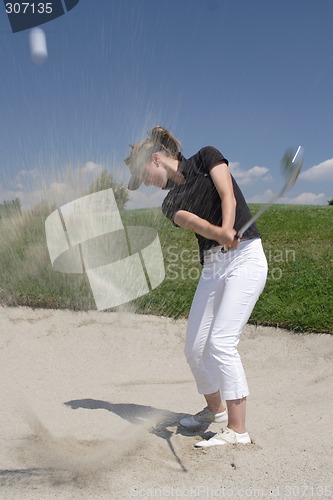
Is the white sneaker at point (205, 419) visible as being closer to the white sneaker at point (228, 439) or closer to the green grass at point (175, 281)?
the white sneaker at point (228, 439)

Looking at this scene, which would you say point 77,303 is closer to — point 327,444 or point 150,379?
point 150,379

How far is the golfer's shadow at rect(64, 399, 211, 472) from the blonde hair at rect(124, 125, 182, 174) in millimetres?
1627

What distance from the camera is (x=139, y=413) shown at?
3.91m

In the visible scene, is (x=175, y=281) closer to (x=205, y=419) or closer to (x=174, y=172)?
(x=205, y=419)

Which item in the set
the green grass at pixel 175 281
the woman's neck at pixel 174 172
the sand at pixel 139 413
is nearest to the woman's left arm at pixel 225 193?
the woman's neck at pixel 174 172

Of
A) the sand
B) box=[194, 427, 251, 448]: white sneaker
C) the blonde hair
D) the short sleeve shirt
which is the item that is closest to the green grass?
the sand

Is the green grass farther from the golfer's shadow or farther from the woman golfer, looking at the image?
the woman golfer

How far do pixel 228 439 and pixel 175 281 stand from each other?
13.2 ft

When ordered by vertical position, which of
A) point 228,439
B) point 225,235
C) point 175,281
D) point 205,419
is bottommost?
point 175,281

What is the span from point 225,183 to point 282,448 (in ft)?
4.89

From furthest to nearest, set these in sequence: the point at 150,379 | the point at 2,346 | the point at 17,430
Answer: the point at 2,346 < the point at 150,379 < the point at 17,430

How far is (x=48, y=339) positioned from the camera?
5.76 meters

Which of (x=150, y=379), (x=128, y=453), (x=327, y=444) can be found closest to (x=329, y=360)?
(x=150, y=379)

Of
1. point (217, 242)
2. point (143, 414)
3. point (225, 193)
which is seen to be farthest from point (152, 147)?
point (143, 414)
